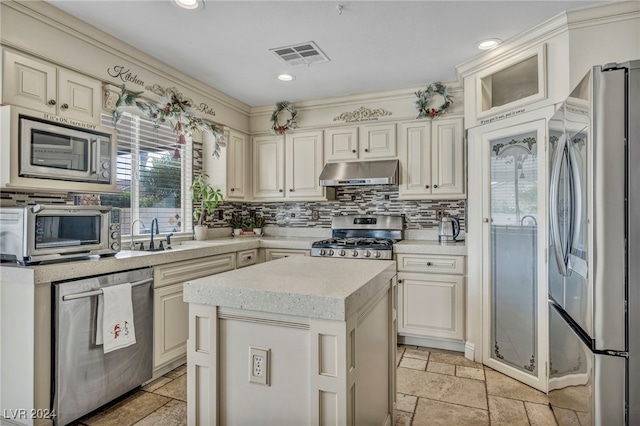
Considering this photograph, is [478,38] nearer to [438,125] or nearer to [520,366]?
[438,125]

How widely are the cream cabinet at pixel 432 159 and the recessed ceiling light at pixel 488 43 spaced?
2.72 feet

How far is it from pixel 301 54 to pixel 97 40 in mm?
1486

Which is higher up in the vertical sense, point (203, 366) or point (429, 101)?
point (429, 101)

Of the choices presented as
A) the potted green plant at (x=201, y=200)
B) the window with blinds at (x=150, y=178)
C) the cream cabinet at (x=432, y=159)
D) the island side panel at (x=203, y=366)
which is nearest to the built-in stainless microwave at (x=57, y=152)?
the window with blinds at (x=150, y=178)

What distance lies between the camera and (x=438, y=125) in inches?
143

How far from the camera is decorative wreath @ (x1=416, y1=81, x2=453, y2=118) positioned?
11.6 ft

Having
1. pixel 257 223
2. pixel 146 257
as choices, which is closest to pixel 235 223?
pixel 257 223

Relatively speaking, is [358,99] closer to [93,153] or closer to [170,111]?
[170,111]

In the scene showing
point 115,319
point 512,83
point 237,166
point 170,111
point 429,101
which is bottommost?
point 115,319

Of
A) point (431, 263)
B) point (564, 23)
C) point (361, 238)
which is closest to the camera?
point (564, 23)

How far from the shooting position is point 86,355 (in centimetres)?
216

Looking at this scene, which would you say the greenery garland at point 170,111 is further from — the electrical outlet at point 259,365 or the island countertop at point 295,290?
the electrical outlet at point 259,365

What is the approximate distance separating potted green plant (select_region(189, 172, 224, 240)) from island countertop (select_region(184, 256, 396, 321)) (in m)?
2.26

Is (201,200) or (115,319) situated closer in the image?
(115,319)
